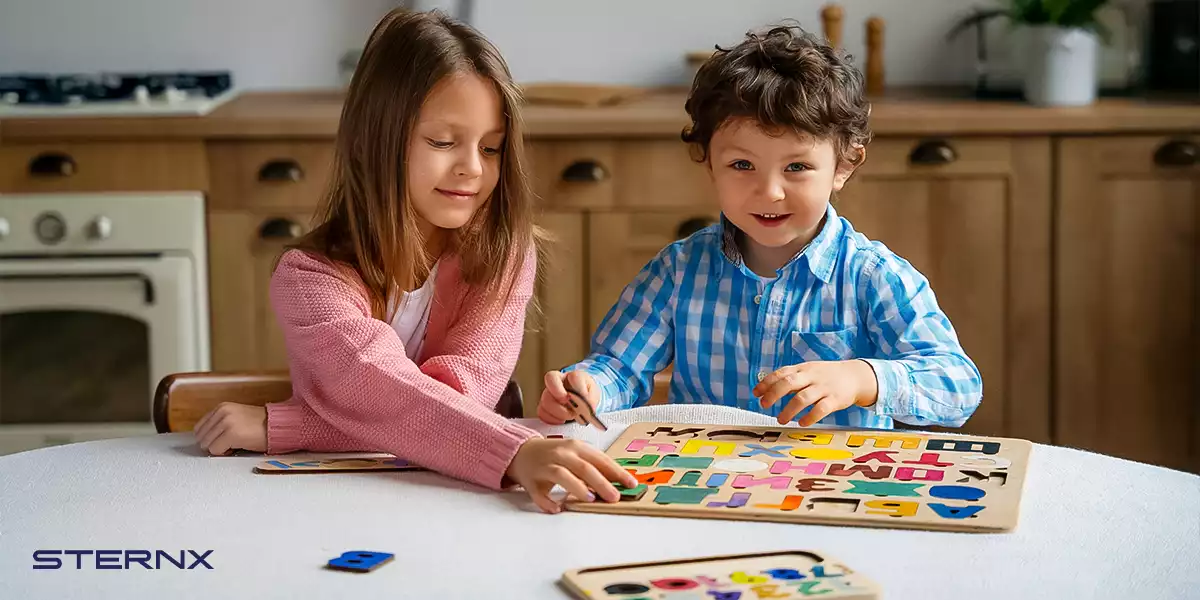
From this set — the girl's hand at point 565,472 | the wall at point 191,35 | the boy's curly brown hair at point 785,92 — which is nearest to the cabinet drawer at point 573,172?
the wall at point 191,35

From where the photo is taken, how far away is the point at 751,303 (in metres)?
1.54

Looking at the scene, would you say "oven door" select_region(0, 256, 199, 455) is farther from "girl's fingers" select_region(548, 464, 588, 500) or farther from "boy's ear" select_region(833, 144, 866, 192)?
"girl's fingers" select_region(548, 464, 588, 500)

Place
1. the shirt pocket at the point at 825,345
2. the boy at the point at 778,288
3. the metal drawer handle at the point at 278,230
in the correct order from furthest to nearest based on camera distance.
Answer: the metal drawer handle at the point at 278,230 → the shirt pocket at the point at 825,345 → the boy at the point at 778,288

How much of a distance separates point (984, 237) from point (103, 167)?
1781mm

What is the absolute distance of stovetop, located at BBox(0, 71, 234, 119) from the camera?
276cm

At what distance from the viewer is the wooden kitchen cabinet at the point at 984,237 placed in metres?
2.72

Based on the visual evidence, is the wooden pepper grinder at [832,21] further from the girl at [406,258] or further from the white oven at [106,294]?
the girl at [406,258]

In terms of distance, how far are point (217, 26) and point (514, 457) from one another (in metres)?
2.50

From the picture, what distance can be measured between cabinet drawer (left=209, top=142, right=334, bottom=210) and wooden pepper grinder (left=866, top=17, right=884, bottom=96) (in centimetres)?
126

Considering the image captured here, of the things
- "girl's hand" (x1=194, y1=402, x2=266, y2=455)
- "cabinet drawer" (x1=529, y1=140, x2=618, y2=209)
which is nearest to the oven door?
"cabinet drawer" (x1=529, y1=140, x2=618, y2=209)

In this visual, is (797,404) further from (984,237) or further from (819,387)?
(984,237)

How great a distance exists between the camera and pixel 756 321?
153cm

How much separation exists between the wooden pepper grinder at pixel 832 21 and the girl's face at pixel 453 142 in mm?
1810

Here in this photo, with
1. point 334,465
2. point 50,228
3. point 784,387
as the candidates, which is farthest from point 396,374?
point 50,228
